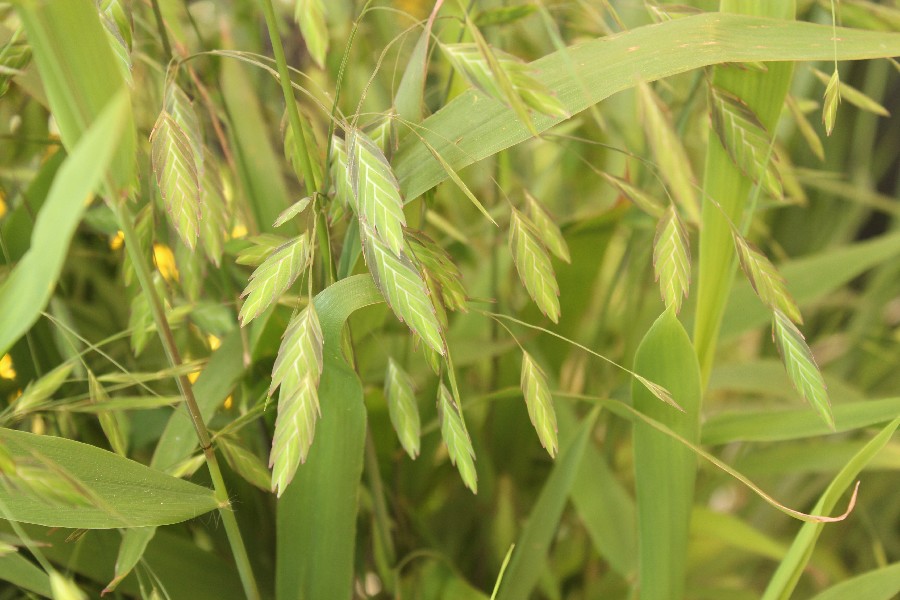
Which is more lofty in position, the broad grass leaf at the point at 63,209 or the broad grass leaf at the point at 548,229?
the broad grass leaf at the point at 63,209

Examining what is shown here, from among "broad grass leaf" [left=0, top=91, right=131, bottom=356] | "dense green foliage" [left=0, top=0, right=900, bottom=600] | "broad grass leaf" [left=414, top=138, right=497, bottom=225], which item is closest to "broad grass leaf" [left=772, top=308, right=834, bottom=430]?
"dense green foliage" [left=0, top=0, right=900, bottom=600]

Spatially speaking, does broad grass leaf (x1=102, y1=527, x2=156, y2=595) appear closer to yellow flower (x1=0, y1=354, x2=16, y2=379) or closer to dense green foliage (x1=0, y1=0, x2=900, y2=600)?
dense green foliage (x1=0, y1=0, x2=900, y2=600)

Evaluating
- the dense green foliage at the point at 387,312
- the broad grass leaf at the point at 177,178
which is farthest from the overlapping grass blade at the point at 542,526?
the broad grass leaf at the point at 177,178

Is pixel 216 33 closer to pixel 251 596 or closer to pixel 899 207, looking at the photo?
pixel 251 596

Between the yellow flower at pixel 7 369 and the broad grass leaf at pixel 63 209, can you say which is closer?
the broad grass leaf at pixel 63 209

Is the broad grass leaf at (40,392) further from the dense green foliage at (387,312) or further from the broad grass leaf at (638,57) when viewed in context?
the broad grass leaf at (638,57)

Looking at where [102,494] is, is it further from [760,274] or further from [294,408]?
[760,274]

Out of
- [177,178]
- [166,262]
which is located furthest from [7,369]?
[177,178]

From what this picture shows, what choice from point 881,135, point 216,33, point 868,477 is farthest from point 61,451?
point 881,135
